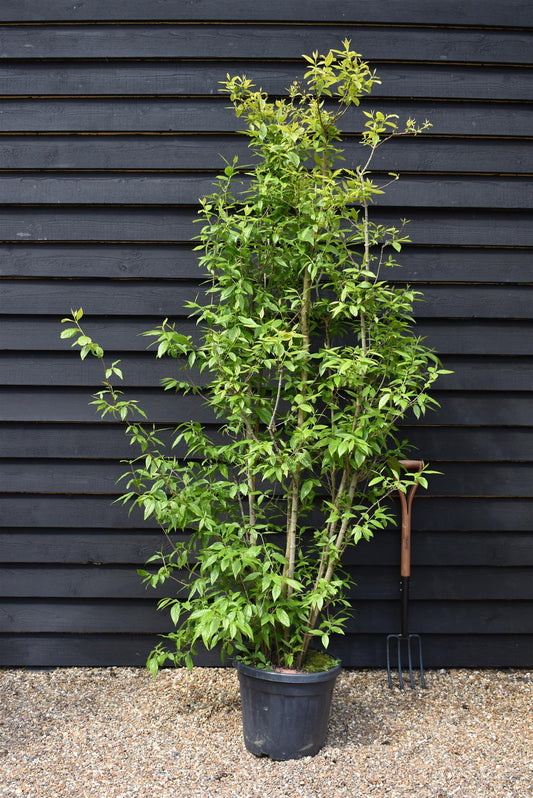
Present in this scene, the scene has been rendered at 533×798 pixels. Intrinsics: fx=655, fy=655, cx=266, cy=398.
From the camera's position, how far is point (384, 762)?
200cm

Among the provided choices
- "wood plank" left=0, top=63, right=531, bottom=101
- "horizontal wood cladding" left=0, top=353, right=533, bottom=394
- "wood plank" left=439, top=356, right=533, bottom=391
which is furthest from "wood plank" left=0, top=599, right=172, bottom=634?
"wood plank" left=0, top=63, right=531, bottom=101

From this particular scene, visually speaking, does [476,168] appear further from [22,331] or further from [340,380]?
[22,331]

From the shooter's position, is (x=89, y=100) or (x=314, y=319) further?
(x=89, y=100)

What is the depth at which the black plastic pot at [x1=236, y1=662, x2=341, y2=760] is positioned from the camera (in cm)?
197

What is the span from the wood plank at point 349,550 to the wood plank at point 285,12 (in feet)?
6.68

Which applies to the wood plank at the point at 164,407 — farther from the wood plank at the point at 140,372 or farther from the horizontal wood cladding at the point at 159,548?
the horizontal wood cladding at the point at 159,548

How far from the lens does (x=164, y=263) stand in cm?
262

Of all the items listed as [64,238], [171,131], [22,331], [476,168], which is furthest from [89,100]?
[476,168]

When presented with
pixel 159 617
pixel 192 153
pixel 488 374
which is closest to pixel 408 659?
pixel 159 617

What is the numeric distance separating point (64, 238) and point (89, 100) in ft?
1.83

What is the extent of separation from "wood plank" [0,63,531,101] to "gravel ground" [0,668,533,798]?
231 centimetres

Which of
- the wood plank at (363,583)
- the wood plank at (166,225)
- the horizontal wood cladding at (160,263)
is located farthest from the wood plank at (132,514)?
the wood plank at (166,225)

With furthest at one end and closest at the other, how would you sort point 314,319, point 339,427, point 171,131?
point 171,131, point 314,319, point 339,427

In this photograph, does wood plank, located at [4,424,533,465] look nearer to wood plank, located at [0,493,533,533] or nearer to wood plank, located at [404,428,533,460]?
wood plank, located at [404,428,533,460]
